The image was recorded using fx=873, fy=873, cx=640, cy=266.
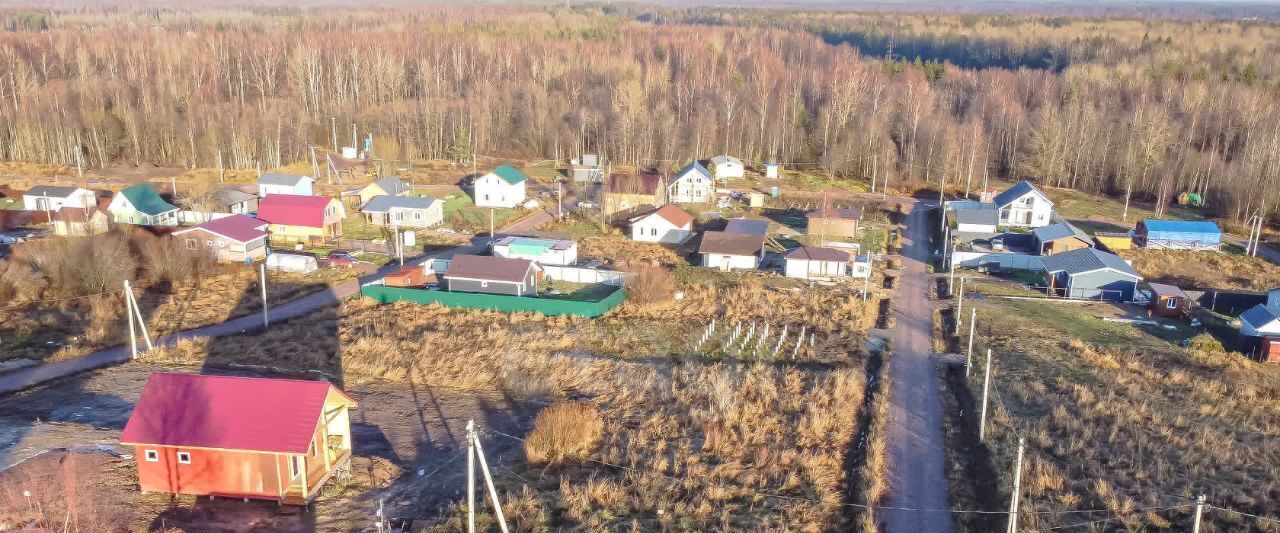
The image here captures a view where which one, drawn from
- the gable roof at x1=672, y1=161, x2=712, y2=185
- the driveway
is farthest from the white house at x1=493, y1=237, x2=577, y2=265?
the gable roof at x1=672, y1=161, x2=712, y2=185

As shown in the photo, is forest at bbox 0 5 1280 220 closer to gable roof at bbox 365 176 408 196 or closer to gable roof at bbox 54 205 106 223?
gable roof at bbox 365 176 408 196

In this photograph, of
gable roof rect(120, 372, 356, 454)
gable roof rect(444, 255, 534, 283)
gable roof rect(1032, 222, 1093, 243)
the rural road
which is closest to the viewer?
gable roof rect(120, 372, 356, 454)

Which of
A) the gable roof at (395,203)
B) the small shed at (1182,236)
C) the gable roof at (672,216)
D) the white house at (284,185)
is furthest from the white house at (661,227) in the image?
the small shed at (1182,236)

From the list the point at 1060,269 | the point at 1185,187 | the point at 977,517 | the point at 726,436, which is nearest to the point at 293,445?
the point at 726,436

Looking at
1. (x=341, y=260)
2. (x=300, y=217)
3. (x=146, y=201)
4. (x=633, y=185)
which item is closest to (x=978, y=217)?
(x=633, y=185)

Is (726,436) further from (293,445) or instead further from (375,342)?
(375,342)

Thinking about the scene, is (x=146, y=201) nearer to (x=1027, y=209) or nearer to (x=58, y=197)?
(x=58, y=197)
